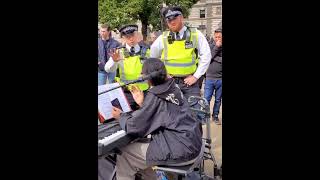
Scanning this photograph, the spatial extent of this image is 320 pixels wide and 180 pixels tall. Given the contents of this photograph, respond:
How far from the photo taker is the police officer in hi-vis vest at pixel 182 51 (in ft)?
8.06

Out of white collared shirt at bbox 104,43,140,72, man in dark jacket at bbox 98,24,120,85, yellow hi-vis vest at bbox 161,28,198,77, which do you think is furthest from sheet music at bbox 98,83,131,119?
white collared shirt at bbox 104,43,140,72

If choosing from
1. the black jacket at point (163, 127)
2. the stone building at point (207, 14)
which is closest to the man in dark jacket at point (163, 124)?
the black jacket at point (163, 127)

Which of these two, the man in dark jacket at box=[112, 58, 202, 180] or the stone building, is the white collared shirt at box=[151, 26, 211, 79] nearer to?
the stone building

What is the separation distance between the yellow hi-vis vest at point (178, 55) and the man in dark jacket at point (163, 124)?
2.17 feet

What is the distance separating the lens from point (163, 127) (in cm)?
174

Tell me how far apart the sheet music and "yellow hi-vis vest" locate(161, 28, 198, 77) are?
0.67 metres

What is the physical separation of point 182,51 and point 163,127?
863 mm

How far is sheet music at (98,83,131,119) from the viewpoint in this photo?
5.73 feet

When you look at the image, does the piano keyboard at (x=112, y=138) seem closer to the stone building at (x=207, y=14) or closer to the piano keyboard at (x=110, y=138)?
the piano keyboard at (x=110, y=138)
